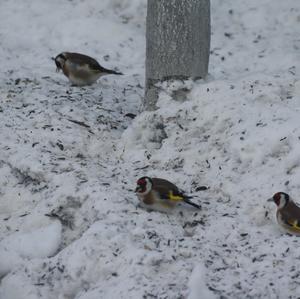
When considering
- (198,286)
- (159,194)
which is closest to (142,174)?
(159,194)

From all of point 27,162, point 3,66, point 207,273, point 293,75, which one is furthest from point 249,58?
point 207,273

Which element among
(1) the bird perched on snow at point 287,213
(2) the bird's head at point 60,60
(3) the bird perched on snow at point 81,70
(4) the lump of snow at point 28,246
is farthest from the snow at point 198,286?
(2) the bird's head at point 60,60

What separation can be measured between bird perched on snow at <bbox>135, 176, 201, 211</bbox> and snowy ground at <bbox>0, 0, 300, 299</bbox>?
0.47ft

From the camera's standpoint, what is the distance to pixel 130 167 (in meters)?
7.39

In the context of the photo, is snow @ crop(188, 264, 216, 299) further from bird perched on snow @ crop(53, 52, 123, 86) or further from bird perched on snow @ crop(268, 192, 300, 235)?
bird perched on snow @ crop(53, 52, 123, 86)

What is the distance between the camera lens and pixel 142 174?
720cm

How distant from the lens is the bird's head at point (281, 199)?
5969 millimetres

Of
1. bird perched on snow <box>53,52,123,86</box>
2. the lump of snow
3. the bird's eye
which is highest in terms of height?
bird perched on snow <box>53,52,123,86</box>

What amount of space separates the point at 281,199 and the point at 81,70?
13.6 ft

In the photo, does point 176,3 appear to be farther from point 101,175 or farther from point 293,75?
point 101,175

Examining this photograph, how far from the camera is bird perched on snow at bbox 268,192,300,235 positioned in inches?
225

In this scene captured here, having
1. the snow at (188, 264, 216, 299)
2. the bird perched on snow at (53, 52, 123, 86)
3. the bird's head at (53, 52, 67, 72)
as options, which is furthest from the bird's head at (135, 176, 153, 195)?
the bird's head at (53, 52, 67, 72)

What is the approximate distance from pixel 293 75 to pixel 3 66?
4.24 m

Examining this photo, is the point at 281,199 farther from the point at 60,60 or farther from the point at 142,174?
the point at 60,60
